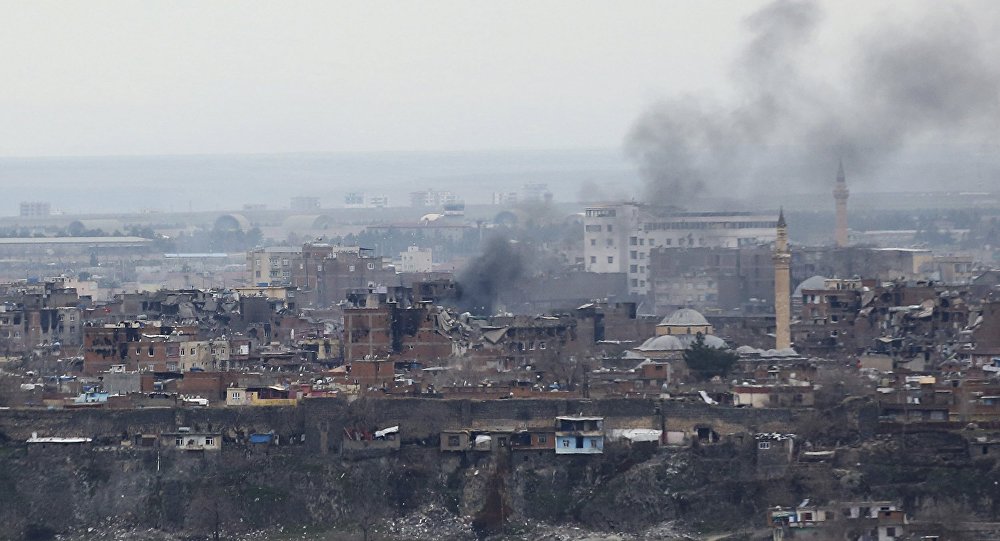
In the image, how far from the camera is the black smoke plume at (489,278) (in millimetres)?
84062

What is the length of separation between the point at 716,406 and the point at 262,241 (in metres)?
96.8

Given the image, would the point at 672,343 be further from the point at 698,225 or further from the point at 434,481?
the point at 698,225

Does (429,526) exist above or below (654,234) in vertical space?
below

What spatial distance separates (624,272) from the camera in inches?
4021

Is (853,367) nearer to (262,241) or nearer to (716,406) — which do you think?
(716,406)

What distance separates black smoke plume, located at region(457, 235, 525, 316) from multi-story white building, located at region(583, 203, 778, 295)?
3975 millimetres

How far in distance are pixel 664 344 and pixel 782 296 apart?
4643mm

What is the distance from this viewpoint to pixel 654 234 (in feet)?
342

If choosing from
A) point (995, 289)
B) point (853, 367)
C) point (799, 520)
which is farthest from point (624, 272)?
point (799, 520)

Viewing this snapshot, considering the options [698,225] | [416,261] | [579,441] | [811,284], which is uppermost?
[698,225]

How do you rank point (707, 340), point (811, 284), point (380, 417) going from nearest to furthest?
point (380, 417), point (707, 340), point (811, 284)

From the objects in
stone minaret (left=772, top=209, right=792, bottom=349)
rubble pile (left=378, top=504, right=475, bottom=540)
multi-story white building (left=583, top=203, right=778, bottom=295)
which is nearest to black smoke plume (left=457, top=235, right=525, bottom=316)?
multi-story white building (left=583, top=203, right=778, bottom=295)

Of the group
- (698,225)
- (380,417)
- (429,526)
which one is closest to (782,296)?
(380,417)

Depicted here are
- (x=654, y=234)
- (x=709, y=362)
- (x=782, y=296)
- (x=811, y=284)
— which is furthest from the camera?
(x=654, y=234)
